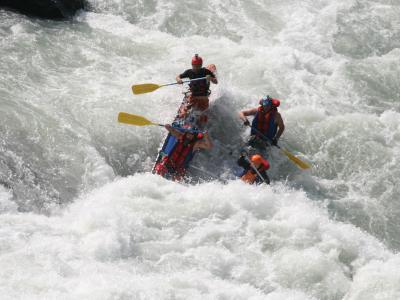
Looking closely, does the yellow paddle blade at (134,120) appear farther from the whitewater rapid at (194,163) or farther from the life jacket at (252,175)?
the life jacket at (252,175)

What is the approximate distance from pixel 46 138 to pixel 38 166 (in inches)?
23.3

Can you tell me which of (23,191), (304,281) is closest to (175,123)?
(23,191)

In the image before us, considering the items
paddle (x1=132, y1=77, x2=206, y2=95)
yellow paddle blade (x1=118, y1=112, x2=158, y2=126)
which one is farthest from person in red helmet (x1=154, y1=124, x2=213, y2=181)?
paddle (x1=132, y1=77, x2=206, y2=95)

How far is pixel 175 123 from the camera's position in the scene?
30.1 ft

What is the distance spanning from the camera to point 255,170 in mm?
8688

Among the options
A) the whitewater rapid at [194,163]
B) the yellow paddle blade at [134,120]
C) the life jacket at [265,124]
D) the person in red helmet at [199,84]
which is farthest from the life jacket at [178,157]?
the life jacket at [265,124]

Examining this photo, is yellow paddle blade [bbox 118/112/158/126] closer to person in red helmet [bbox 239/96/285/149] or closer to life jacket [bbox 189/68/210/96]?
life jacket [bbox 189/68/210/96]

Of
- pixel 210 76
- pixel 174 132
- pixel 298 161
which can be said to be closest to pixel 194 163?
pixel 174 132

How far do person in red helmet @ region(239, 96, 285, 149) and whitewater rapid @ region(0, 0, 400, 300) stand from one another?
0.35m

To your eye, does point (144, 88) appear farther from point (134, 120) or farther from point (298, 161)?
point (298, 161)

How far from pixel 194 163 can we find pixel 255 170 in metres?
1.11

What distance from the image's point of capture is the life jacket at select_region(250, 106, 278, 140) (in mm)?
9445

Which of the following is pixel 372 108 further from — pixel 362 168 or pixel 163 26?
pixel 163 26

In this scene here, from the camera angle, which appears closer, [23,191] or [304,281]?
[304,281]
